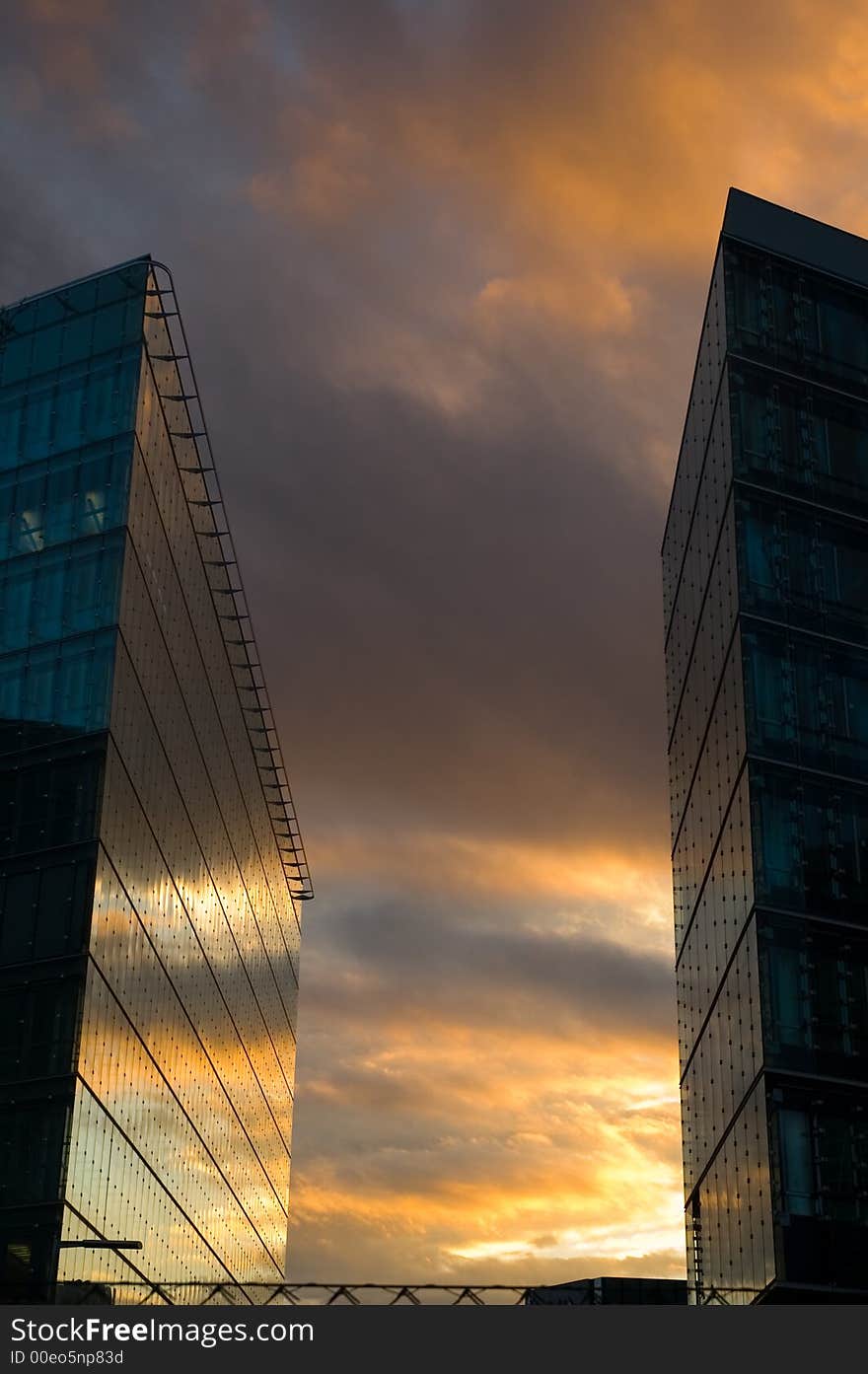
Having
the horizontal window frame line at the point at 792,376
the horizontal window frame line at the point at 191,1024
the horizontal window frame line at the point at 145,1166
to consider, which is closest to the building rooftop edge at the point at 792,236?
the horizontal window frame line at the point at 792,376

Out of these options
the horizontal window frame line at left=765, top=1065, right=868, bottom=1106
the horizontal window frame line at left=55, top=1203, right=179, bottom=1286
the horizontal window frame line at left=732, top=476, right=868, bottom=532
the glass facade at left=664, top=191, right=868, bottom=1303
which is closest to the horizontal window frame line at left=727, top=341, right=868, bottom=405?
the glass facade at left=664, top=191, right=868, bottom=1303

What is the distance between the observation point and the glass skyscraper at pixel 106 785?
240ft

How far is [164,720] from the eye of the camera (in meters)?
89.2

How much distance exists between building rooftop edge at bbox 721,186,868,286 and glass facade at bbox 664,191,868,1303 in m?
0.08

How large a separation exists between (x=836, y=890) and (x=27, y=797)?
110 ft

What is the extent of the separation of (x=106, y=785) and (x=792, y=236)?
35.0 m

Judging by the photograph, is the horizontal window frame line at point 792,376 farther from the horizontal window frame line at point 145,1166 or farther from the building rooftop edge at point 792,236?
the horizontal window frame line at point 145,1166

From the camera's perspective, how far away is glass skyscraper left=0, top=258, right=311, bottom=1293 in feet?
240

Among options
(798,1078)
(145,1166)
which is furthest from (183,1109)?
(798,1078)

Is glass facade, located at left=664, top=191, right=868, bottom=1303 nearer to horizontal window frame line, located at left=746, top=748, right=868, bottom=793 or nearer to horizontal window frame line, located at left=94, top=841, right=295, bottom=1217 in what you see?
horizontal window frame line, located at left=746, top=748, right=868, bottom=793

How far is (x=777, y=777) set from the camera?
64.3 metres

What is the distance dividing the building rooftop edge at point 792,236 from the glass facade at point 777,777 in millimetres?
85

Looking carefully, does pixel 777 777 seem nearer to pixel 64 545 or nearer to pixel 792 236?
pixel 792 236

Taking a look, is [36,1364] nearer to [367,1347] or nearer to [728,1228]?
[367,1347]
